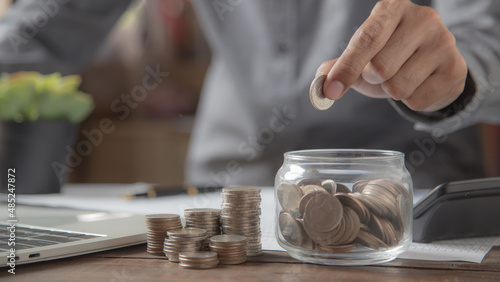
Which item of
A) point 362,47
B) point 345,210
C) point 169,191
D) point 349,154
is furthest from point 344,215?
point 169,191

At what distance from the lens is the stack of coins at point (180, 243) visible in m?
0.54

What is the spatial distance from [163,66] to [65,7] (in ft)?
5.36

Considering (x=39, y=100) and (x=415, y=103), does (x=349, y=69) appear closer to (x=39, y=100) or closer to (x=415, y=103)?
(x=415, y=103)

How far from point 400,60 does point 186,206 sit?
1.48 ft

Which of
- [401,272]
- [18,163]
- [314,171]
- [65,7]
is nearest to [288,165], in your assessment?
[314,171]

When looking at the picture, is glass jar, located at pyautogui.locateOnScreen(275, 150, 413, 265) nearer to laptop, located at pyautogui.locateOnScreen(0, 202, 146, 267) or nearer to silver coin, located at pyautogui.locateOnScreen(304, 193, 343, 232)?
silver coin, located at pyautogui.locateOnScreen(304, 193, 343, 232)

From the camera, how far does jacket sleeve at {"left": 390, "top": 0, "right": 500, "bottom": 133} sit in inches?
33.3

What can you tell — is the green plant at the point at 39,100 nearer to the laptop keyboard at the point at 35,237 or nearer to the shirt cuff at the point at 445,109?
the laptop keyboard at the point at 35,237

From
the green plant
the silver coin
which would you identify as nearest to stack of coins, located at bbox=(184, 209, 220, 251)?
A: the silver coin

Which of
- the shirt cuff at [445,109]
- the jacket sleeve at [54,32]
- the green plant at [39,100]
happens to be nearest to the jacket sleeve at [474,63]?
the shirt cuff at [445,109]

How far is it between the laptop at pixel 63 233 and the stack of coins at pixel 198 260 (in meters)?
0.11

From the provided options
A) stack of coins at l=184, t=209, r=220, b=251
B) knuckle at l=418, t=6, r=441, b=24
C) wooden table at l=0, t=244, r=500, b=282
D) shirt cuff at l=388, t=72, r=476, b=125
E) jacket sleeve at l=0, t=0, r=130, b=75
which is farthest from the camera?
jacket sleeve at l=0, t=0, r=130, b=75

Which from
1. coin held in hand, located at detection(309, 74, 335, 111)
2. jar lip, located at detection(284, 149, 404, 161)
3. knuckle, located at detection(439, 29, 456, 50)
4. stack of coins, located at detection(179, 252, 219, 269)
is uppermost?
knuckle, located at detection(439, 29, 456, 50)

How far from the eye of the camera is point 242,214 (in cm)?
58
